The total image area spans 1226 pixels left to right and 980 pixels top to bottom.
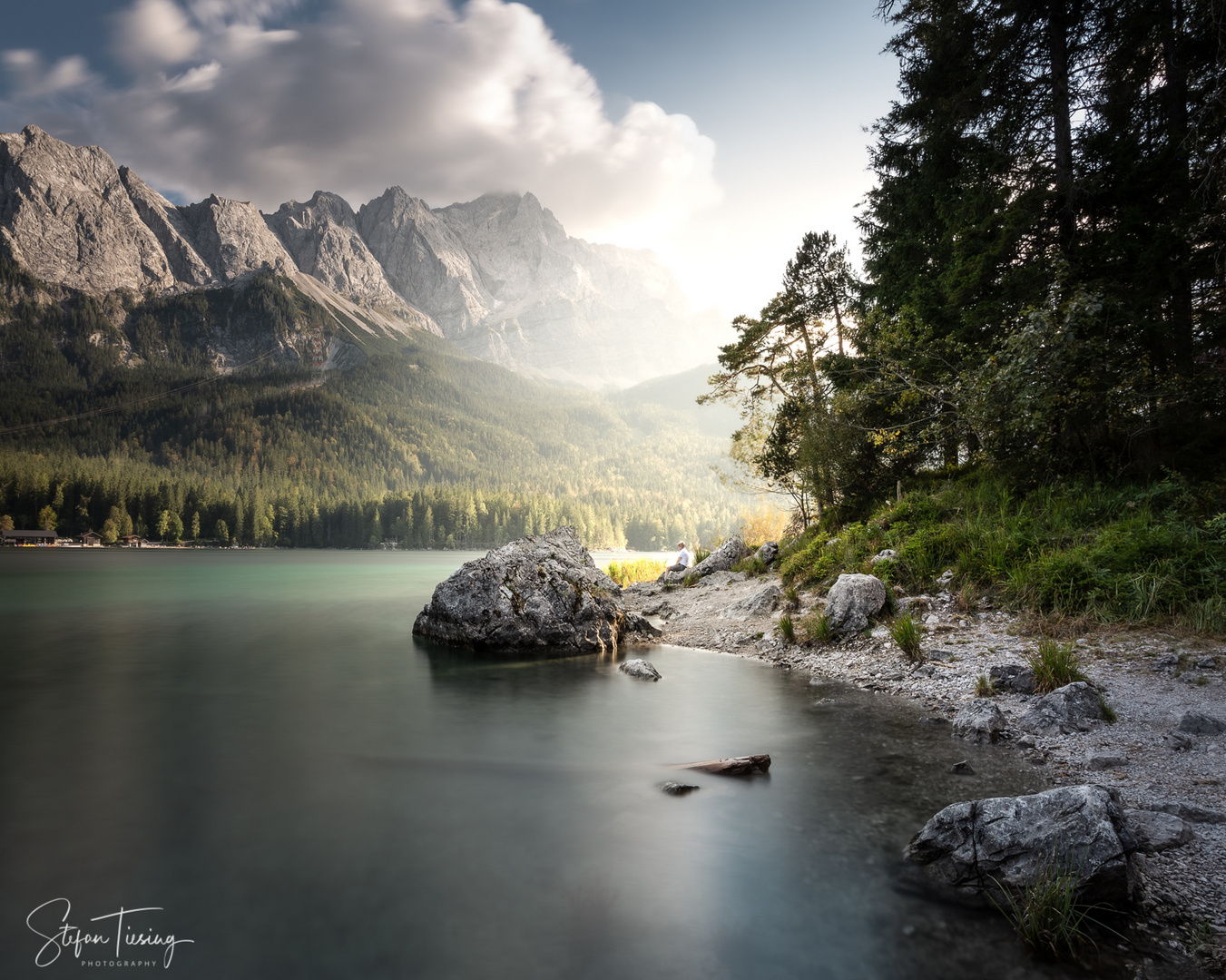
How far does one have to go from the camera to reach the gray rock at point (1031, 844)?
3574mm

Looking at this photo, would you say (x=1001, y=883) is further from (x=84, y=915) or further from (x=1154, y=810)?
(x=84, y=915)

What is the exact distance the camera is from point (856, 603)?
12086 mm

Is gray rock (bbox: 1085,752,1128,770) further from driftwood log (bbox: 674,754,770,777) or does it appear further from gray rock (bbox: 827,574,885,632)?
gray rock (bbox: 827,574,885,632)

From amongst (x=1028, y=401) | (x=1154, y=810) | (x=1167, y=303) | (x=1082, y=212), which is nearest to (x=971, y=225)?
(x=1082, y=212)

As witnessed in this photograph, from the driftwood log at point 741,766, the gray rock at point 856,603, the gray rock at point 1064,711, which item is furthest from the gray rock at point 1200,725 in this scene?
the gray rock at point 856,603

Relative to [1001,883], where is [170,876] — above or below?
below

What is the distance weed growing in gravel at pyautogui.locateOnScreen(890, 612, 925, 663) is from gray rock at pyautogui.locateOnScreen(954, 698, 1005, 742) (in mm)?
2576

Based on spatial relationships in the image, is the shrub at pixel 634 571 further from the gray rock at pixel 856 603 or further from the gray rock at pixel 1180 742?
the gray rock at pixel 1180 742

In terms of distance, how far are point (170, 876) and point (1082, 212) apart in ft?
64.6

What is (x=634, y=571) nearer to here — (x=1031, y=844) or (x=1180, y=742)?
(x=1180, y=742)

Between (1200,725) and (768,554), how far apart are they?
1616 cm

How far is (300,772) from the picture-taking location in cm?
671

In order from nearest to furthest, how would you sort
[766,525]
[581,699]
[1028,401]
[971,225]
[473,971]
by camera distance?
[473,971] < [581,699] < [1028,401] < [971,225] < [766,525]

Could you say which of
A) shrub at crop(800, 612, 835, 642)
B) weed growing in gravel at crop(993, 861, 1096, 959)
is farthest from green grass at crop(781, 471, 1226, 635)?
weed growing in gravel at crop(993, 861, 1096, 959)
